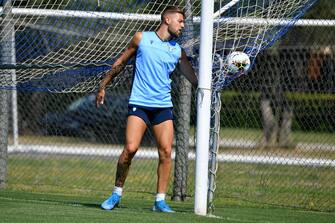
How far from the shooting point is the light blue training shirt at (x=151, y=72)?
9.31 metres

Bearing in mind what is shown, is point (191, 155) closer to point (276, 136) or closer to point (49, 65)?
point (276, 136)

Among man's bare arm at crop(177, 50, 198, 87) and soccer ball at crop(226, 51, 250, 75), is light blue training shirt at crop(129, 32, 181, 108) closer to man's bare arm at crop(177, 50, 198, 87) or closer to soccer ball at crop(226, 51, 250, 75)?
man's bare arm at crop(177, 50, 198, 87)

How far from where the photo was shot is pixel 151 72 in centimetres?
932

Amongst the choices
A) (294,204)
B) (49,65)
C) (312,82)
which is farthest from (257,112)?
(49,65)

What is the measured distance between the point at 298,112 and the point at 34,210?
7168 mm

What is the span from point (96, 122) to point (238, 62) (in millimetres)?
8354

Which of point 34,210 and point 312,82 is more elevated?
point 312,82

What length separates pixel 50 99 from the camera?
15.9 metres

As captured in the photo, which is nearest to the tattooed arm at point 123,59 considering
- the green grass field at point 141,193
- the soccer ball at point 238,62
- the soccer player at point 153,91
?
the soccer player at point 153,91

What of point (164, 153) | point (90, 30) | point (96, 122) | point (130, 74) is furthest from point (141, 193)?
point (96, 122)

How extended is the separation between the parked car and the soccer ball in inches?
266

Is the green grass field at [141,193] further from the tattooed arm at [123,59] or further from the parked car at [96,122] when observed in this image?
the tattooed arm at [123,59]

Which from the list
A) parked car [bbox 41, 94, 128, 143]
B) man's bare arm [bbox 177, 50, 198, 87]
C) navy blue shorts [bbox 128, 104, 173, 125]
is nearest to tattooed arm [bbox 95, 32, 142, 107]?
navy blue shorts [bbox 128, 104, 173, 125]

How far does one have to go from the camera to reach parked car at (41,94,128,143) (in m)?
16.6
